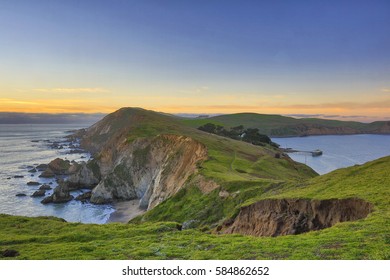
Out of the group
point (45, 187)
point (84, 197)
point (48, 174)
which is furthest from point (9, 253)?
point (48, 174)

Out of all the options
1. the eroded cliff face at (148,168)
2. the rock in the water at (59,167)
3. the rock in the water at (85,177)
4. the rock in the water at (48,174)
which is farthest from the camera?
the rock in the water at (59,167)

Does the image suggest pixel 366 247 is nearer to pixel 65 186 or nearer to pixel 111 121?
pixel 65 186

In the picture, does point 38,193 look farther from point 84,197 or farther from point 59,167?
point 59,167

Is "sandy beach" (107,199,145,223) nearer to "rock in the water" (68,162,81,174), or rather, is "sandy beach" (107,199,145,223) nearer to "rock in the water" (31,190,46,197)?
"rock in the water" (31,190,46,197)

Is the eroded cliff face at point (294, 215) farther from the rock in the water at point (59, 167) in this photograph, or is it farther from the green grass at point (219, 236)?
the rock in the water at point (59, 167)

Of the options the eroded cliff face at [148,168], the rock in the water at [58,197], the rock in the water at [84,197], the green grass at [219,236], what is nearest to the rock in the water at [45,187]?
the rock in the water at [58,197]

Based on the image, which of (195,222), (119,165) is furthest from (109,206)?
(195,222)

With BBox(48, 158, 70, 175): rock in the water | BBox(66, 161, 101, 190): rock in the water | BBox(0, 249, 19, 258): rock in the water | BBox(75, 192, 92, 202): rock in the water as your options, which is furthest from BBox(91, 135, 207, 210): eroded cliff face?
BBox(0, 249, 19, 258): rock in the water
